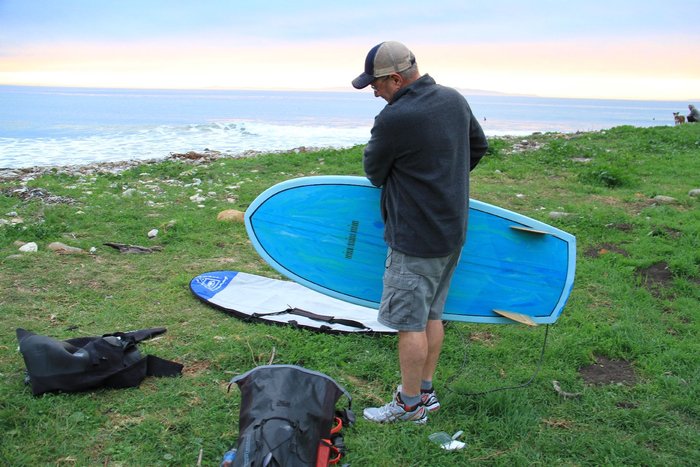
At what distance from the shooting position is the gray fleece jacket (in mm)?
2707

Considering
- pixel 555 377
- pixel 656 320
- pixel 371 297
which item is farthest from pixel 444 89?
pixel 656 320

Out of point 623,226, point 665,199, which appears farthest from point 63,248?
point 665,199

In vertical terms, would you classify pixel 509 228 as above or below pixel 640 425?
above

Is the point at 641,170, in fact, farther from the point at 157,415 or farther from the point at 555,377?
the point at 157,415

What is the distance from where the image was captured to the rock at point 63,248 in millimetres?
5579

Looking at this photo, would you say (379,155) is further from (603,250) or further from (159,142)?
(159,142)

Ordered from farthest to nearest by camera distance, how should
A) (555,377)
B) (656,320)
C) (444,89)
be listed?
(656,320), (555,377), (444,89)

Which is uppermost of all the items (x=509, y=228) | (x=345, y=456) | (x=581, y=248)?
(x=509, y=228)

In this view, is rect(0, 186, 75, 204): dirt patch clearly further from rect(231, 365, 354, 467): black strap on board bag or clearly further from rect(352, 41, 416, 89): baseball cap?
rect(352, 41, 416, 89): baseball cap

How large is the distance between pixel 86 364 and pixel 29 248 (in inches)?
110

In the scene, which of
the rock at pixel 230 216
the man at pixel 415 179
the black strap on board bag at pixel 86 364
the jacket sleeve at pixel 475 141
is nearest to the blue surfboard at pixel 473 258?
the jacket sleeve at pixel 475 141

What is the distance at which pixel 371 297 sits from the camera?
3893 mm

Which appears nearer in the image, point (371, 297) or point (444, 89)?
point (444, 89)

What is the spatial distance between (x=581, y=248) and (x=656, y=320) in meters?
1.62
